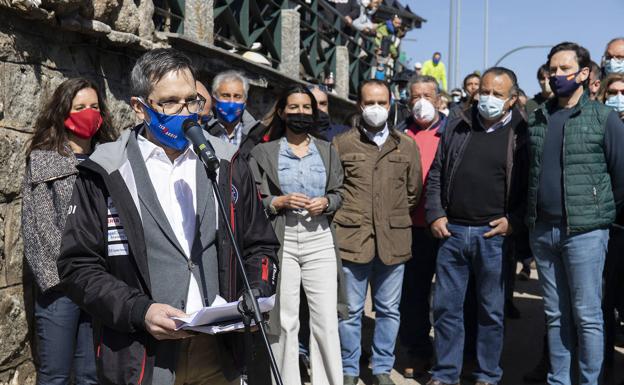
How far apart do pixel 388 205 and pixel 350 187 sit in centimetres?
30

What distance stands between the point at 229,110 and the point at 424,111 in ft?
5.34

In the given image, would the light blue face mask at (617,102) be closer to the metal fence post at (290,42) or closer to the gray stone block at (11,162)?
the gray stone block at (11,162)

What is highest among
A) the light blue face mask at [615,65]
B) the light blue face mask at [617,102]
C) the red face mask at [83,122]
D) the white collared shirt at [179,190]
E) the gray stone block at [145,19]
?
the gray stone block at [145,19]

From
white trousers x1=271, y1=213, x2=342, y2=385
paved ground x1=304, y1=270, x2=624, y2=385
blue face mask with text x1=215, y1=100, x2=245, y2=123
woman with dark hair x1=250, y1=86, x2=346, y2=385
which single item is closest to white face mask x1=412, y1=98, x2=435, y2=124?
woman with dark hair x1=250, y1=86, x2=346, y2=385

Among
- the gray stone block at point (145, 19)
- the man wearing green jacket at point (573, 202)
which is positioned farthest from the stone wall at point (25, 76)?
the man wearing green jacket at point (573, 202)

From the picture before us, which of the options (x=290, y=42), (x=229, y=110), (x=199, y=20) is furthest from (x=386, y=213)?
(x=290, y=42)

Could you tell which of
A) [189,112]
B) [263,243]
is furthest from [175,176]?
[263,243]

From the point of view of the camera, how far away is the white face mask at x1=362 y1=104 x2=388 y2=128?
5430mm

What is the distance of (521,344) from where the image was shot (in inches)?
257

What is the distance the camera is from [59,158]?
4.07 metres

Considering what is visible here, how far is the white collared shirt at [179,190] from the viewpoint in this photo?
2676 mm

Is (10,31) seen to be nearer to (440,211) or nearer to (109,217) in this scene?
(109,217)

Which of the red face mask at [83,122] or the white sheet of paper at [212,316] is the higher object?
the red face mask at [83,122]

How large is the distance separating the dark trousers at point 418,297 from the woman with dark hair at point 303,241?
1132mm
